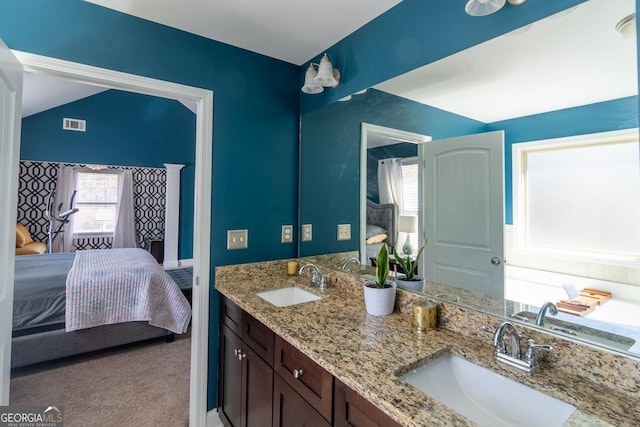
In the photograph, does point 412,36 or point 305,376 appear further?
point 412,36

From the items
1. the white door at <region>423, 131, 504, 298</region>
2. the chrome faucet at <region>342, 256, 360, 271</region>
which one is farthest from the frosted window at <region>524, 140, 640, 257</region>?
the chrome faucet at <region>342, 256, 360, 271</region>

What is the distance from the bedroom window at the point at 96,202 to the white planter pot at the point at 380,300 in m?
5.73

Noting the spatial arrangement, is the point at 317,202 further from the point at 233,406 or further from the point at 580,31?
the point at 580,31

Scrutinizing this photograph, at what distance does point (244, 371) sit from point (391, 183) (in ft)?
3.91

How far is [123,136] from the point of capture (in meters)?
5.54

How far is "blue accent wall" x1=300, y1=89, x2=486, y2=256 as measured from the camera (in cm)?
170

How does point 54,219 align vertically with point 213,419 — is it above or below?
above

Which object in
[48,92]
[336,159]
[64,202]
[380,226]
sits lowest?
[380,226]

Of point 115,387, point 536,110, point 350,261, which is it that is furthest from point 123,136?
point 536,110

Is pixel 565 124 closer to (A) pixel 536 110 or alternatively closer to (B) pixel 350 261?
(A) pixel 536 110

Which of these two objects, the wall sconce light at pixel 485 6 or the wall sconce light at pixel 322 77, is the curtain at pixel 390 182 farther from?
the wall sconce light at pixel 485 6

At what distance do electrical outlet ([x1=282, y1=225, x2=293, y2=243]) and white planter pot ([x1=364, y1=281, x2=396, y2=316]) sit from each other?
0.89 m

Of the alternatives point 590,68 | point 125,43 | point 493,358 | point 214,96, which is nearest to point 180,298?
point 214,96

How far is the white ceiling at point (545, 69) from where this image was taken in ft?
2.96
